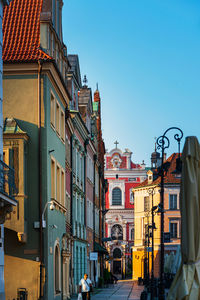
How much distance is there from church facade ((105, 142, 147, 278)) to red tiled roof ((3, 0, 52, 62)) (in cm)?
7594

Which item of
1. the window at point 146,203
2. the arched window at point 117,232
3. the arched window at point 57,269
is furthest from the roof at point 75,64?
the arched window at point 117,232

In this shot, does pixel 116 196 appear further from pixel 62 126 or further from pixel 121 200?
pixel 62 126

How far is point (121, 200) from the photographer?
352 ft

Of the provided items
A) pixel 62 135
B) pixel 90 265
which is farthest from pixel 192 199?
pixel 90 265

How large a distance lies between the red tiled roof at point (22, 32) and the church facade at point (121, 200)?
75938mm

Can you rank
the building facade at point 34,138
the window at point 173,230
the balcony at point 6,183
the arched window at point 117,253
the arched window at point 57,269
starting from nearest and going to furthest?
the balcony at point 6,183
the building facade at point 34,138
the arched window at point 57,269
the window at point 173,230
the arched window at point 117,253

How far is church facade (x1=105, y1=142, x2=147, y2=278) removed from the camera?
4190 inches

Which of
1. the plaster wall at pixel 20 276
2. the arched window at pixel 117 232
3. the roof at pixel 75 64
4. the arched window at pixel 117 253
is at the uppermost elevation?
the roof at pixel 75 64

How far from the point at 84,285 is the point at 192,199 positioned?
597 inches

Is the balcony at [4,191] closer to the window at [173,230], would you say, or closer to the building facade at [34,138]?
the building facade at [34,138]

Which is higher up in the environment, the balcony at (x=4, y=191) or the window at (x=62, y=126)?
the window at (x=62, y=126)

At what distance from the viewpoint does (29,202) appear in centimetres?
2789

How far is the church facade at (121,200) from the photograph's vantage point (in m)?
106

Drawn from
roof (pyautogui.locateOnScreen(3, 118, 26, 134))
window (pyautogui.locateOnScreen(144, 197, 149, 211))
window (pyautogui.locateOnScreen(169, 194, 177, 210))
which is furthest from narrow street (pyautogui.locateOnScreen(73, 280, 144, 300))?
window (pyautogui.locateOnScreen(144, 197, 149, 211))
